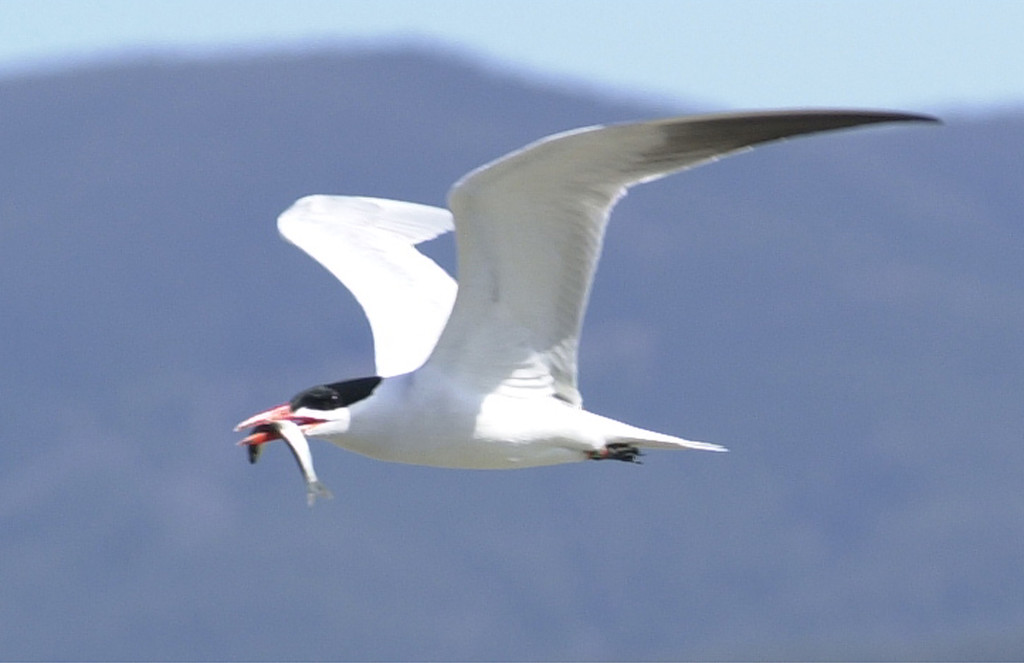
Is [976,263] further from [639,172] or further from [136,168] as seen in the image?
[639,172]

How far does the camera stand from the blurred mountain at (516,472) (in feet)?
240

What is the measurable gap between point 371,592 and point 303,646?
649 cm

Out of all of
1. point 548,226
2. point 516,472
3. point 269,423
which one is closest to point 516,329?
point 548,226

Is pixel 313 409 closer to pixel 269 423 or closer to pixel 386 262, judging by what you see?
pixel 269 423

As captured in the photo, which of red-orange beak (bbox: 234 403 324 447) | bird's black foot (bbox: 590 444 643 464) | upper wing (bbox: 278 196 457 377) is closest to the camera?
red-orange beak (bbox: 234 403 324 447)

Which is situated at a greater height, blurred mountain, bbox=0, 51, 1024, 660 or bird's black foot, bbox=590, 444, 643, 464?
bird's black foot, bbox=590, 444, 643, 464

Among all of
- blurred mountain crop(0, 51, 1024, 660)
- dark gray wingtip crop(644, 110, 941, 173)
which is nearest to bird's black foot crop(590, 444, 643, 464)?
dark gray wingtip crop(644, 110, 941, 173)

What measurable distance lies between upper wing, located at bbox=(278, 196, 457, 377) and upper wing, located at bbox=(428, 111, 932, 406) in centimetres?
95

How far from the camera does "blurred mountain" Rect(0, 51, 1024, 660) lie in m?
73.2

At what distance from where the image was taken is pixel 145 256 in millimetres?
109438

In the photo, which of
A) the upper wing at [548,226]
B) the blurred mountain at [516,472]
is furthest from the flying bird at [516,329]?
the blurred mountain at [516,472]

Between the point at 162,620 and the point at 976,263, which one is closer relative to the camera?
the point at 162,620

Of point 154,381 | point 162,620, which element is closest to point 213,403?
point 154,381

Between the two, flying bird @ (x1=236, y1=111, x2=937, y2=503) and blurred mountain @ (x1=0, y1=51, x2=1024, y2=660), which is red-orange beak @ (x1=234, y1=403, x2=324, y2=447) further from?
blurred mountain @ (x1=0, y1=51, x2=1024, y2=660)
